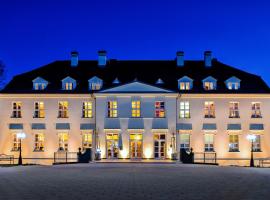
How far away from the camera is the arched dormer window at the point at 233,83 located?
150 ft

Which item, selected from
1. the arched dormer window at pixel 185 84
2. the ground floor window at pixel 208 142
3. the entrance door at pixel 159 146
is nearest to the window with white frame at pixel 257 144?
the ground floor window at pixel 208 142

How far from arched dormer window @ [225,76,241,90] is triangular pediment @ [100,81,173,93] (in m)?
6.27

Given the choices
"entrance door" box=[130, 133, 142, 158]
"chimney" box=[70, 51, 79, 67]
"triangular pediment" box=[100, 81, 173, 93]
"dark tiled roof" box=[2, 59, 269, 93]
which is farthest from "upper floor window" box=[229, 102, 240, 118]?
"chimney" box=[70, 51, 79, 67]

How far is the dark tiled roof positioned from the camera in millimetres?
46156

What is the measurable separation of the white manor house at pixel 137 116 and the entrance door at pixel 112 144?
0.31ft

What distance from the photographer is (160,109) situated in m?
44.2

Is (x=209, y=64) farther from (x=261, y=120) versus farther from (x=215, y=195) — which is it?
(x=215, y=195)

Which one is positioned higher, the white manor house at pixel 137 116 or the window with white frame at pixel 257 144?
the white manor house at pixel 137 116

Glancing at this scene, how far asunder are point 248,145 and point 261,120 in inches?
109

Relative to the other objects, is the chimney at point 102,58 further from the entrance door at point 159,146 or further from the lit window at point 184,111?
the entrance door at point 159,146

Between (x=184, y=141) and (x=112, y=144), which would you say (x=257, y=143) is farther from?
(x=112, y=144)

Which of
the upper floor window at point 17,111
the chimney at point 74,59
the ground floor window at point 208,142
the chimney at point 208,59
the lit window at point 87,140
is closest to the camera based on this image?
the ground floor window at point 208,142

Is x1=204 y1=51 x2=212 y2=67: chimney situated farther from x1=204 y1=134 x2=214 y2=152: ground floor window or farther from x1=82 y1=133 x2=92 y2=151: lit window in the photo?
x1=82 y1=133 x2=92 y2=151: lit window

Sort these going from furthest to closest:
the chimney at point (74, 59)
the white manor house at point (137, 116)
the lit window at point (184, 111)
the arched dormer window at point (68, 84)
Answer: the chimney at point (74, 59)
the arched dormer window at point (68, 84)
the lit window at point (184, 111)
the white manor house at point (137, 116)
